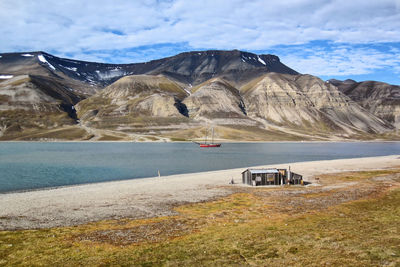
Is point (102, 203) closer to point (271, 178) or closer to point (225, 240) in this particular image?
point (225, 240)

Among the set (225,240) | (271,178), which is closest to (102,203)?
(225,240)

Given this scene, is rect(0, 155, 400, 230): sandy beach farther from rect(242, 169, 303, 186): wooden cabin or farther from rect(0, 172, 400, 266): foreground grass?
rect(0, 172, 400, 266): foreground grass

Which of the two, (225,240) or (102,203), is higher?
(225,240)

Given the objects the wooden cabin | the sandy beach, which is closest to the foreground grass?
the sandy beach

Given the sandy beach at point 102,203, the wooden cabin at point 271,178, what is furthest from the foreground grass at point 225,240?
the wooden cabin at point 271,178


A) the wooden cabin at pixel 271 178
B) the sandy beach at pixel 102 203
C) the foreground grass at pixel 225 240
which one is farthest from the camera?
the wooden cabin at pixel 271 178

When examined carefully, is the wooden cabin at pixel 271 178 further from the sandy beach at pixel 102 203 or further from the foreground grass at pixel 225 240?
the foreground grass at pixel 225 240

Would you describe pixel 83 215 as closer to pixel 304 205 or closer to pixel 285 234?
pixel 285 234

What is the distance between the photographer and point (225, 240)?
2167cm

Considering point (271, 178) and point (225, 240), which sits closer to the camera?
point (225, 240)

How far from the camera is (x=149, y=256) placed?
19.0m

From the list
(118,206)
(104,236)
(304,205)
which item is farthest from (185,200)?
(104,236)

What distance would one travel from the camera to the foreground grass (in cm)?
1791

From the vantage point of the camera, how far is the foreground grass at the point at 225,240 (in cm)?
1791
